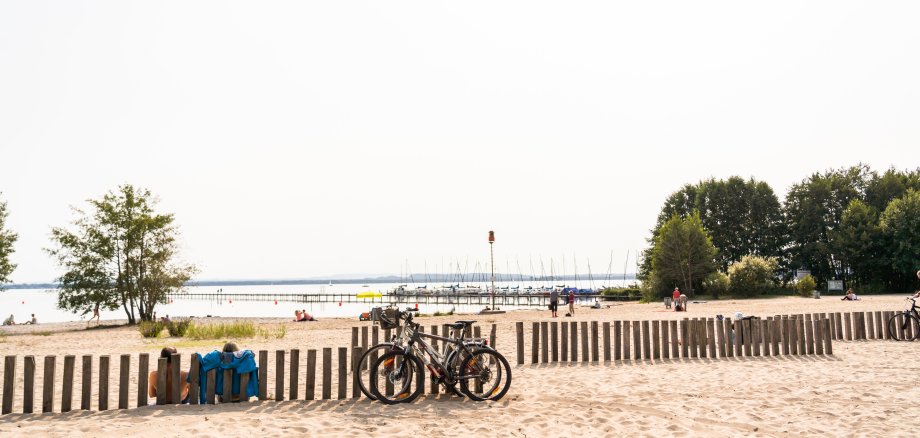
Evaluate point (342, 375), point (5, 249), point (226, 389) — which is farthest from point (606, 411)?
point (5, 249)

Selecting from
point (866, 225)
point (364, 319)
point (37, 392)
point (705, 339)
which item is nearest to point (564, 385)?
point (705, 339)

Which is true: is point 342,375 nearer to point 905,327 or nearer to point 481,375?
point 481,375

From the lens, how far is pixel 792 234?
228ft

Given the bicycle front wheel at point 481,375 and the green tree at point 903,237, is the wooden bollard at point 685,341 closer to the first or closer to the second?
the bicycle front wheel at point 481,375

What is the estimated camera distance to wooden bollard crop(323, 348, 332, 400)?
9531 millimetres

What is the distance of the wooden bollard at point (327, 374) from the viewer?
9531mm

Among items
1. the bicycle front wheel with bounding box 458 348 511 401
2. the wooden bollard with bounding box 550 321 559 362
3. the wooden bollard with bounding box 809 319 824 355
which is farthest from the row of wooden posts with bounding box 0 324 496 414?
the wooden bollard with bounding box 809 319 824 355

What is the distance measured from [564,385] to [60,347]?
18008 mm

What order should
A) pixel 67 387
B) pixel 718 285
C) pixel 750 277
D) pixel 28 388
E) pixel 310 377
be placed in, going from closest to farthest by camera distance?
1. pixel 28 388
2. pixel 67 387
3. pixel 310 377
4. pixel 750 277
5. pixel 718 285

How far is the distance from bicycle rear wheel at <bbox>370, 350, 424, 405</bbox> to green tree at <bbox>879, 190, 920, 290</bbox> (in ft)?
192

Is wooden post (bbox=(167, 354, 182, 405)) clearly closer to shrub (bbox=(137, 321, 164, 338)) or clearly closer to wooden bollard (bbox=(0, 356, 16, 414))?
wooden bollard (bbox=(0, 356, 16, 414))

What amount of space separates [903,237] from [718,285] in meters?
16.3

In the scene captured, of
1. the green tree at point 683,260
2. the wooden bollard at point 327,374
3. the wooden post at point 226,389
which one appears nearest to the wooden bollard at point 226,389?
the wooden post at point 226,389

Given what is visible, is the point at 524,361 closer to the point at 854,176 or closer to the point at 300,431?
the point at 300,431
